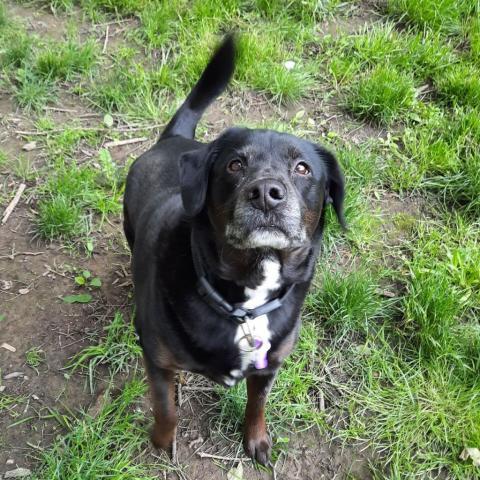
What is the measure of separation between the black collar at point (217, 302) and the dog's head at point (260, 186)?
151 mm

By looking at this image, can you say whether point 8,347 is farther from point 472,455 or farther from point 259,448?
Result: point 472,455

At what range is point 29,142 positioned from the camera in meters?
3.82

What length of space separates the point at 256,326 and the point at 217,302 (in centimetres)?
18

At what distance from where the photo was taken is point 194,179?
2.19m

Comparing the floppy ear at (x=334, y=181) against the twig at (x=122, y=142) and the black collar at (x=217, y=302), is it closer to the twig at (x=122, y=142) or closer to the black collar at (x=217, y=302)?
the black collar at (x=217, y=302)

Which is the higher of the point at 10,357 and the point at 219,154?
the point at 219,154

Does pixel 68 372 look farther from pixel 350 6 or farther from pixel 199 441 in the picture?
pixel 350 6

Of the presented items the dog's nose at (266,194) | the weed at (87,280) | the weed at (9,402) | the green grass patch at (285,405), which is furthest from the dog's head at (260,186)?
the weed at (9,402)

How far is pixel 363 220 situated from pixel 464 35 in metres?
1.96

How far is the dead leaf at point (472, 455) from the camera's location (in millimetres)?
2719

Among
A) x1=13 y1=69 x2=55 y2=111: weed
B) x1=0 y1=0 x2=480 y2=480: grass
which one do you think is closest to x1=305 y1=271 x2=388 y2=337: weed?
x1=0 y1=0 x2=480 y2=480: grass

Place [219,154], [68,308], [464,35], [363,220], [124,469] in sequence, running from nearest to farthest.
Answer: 1. [219,154]
2. [124,469]
3. [68,308]
4. [363,220]
5. [464,35]

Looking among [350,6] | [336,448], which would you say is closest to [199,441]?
[336,448]

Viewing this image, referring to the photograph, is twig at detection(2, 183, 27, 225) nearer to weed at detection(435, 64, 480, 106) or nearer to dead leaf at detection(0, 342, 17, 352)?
dead leaf at detection(0, 342, 17, 352)
